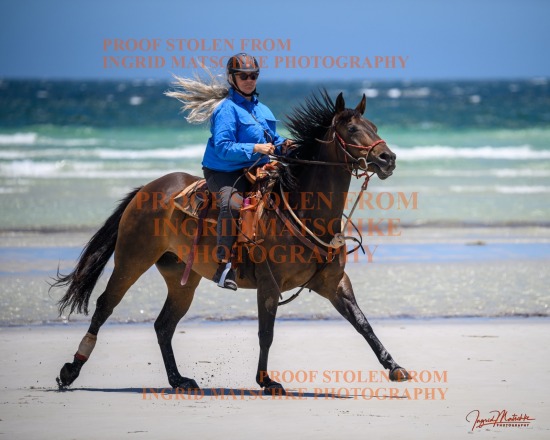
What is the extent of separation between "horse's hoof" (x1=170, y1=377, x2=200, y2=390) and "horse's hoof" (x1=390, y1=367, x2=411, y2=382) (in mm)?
1369

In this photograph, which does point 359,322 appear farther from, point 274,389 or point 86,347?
point 86,347

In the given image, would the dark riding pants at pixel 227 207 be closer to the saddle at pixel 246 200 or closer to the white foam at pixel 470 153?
the saddle at pixel 246 200

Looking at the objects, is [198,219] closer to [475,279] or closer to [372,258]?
[475,279]

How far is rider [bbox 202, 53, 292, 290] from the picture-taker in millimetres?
6449

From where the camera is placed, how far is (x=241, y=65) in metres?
6.59

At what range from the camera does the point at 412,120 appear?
47.9 meters

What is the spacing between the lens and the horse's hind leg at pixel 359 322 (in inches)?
251

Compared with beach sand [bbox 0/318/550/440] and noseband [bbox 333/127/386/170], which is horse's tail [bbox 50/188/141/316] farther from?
noseband [bbox 333/127/386/170]

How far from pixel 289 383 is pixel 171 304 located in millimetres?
1012

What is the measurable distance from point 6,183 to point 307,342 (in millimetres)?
16542

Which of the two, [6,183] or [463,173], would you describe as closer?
[6,183]

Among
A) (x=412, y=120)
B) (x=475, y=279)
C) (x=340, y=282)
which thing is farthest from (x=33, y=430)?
(x=412, y=120)
